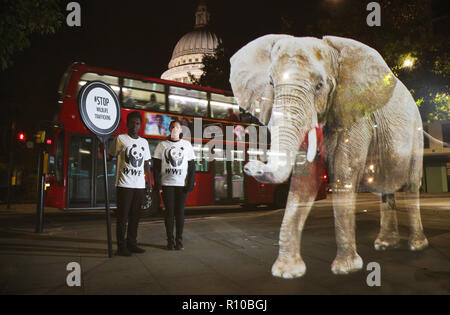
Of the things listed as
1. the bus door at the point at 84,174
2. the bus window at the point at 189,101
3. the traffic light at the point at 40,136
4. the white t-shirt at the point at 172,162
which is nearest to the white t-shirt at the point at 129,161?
the white t-shirt at the point at 172,162

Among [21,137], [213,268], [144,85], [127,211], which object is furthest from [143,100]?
[213,268]

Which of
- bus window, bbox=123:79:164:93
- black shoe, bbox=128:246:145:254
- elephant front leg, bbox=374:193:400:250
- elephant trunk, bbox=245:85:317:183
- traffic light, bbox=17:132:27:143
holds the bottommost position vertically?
black shoe, bbox=128:246:145:254

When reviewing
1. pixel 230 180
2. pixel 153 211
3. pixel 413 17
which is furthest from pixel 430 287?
pixel 230 180

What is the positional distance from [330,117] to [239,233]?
3.43 meters

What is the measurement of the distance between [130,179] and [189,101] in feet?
22.9

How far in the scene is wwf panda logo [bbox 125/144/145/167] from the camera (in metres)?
4.52

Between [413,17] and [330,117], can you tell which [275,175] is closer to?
[330,117]

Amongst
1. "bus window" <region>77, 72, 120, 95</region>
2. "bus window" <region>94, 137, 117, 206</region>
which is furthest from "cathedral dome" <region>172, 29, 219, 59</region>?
"bus window" <region>94, 137, 117, 206</region>

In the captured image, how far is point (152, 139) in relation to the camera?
10422mm

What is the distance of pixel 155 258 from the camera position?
421 cm

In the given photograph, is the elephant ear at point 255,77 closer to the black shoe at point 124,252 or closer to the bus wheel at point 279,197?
the black shoe at point 124,252

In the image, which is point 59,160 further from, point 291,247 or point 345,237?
point 345,237

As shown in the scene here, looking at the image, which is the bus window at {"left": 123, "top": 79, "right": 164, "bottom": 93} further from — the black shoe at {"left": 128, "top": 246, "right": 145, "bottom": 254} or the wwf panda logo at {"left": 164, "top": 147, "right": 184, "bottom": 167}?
the black shoe at {"left": 128, "top": 246, "right": 145, "bottom": 254}

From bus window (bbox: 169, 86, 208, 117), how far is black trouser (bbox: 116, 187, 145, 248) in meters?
6.50
